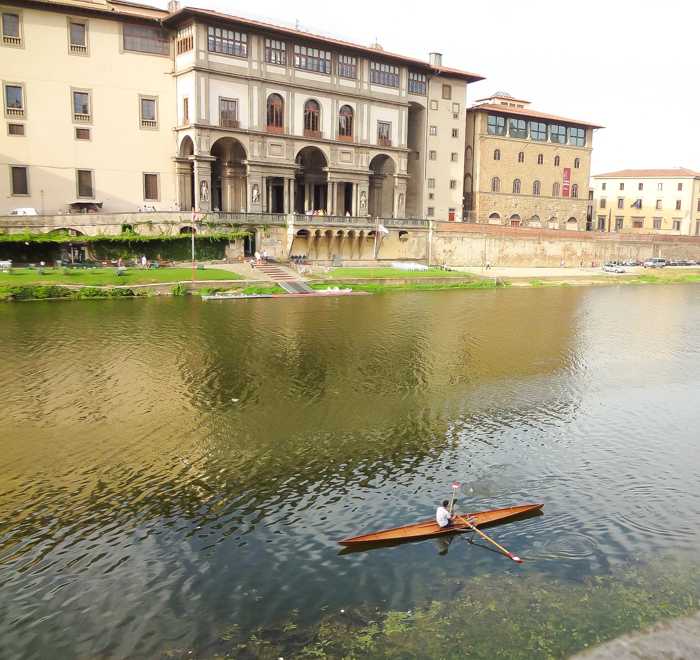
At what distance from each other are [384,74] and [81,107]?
1143 inches

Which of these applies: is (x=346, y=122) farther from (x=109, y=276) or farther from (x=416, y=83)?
(x=109, y=276)

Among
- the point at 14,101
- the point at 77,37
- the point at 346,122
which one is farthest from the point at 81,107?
the point at 346,122

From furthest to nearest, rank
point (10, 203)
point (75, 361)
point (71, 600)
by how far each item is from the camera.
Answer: point (10, 203), point (75, 361), point (71, 600)

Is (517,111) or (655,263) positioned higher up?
(517,111)

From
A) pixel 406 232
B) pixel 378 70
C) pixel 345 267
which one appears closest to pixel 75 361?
pixel 345 267

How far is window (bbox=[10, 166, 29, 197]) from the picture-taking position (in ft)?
172

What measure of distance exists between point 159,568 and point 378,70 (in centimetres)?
6044

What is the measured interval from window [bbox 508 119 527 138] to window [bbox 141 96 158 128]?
4344 cm

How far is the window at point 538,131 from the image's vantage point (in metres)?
81.6

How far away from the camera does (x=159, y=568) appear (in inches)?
514

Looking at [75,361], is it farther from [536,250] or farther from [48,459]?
[536,250]

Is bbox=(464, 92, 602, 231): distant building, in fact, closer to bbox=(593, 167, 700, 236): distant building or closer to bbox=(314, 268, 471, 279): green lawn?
bbox=(314, 268, 471, 279): green lawn

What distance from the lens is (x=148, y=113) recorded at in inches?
2231

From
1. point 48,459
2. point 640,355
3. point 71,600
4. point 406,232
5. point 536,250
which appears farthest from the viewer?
point 536,250
